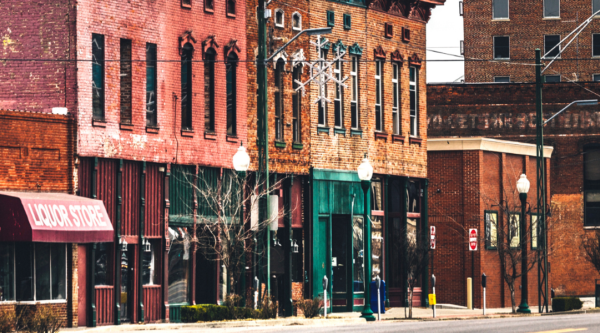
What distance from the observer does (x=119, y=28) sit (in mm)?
31234

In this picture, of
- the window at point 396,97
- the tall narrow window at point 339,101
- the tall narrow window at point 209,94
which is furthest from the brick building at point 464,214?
the tall narrow window at point 209,94

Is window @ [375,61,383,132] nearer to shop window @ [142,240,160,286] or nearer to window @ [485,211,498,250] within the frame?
window @ [485,211,498,250]

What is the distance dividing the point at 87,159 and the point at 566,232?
121 ft

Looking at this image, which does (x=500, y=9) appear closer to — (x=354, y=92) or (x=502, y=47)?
(x=502, y=47)

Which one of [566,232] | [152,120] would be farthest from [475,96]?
[152,120]

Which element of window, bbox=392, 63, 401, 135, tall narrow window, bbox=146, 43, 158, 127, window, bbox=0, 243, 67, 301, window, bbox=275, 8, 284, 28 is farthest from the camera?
window, bbox=392, 63, 401, 135

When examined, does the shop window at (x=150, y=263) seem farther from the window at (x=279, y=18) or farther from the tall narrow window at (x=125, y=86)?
the window at (x=279, y=18)

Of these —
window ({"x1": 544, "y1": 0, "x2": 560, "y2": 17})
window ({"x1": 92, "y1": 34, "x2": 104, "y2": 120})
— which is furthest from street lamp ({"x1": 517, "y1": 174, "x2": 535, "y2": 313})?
window ({"x1": 544, "y1": 0, "x2": 560, "y2": 17})

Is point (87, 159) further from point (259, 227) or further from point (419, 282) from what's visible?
point (419, 282)

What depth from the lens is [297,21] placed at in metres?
38.0

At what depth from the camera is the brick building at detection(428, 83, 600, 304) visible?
2309 inches

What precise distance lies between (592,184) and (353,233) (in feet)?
82.6

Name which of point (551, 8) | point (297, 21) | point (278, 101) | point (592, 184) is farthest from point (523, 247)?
point (551, 8)

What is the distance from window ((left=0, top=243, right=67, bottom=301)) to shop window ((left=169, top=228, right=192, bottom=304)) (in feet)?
13.8
